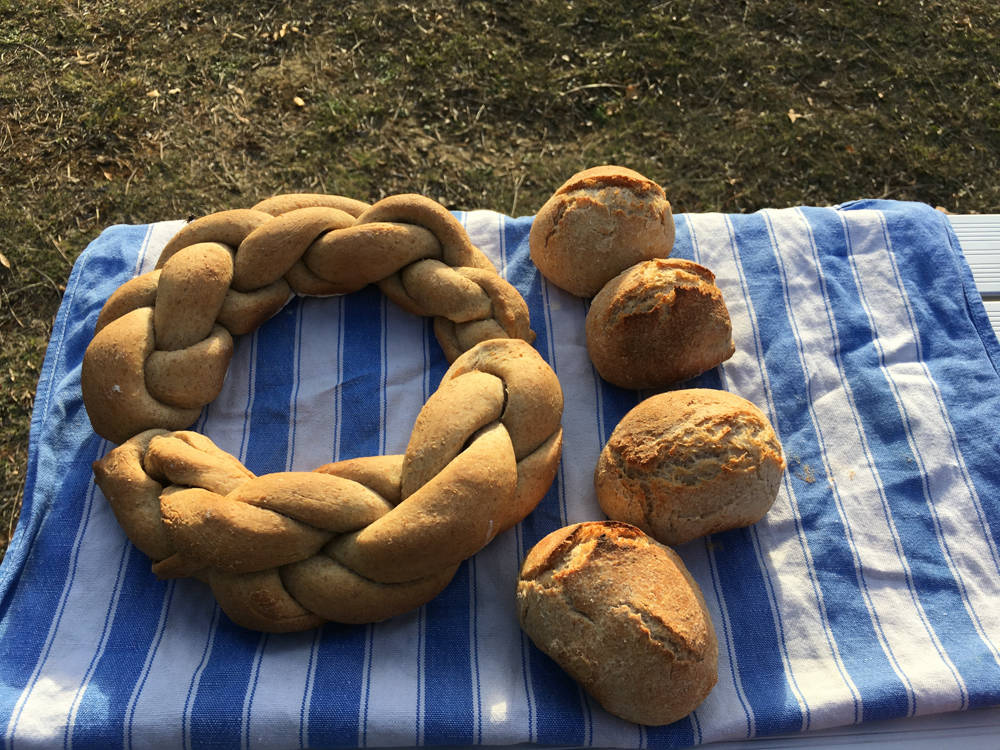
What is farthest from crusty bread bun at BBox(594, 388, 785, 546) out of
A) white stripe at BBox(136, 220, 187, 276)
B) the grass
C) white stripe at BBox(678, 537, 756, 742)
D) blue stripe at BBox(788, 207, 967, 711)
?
the grass

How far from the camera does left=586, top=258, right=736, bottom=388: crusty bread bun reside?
5.90ft

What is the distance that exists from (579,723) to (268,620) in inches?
27.0

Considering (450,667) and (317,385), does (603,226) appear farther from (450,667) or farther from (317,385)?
(450,667)

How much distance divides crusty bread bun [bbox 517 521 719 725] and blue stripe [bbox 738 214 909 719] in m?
0.34

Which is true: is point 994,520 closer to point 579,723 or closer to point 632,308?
point 632,308

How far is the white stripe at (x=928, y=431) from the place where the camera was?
1.71 meters

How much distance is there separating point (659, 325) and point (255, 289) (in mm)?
1061

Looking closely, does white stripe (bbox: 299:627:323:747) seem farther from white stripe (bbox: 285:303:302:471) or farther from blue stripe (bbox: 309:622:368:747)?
white stripe (bbox: 285:303:302:471)

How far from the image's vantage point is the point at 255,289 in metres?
1.94

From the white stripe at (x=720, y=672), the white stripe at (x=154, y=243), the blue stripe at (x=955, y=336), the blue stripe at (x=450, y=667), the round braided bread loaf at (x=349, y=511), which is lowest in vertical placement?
the white stripe at (x=720, y=672)

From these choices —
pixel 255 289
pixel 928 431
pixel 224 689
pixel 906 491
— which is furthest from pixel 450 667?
pixel 928 431

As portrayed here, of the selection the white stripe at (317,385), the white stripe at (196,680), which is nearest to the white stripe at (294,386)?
the white stripe at (317,385)

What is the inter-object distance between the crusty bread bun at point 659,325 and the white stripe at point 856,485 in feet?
1.08

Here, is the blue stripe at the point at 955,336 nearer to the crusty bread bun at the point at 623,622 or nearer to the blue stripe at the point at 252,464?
the crusty bread bun at the point at 623,622
